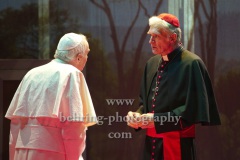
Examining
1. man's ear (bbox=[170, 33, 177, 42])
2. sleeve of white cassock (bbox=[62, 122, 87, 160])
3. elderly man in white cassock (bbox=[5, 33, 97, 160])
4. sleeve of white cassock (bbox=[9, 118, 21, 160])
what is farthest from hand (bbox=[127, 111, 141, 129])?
sleeve of white cassock (bbox=[9, 118, 21, 160])

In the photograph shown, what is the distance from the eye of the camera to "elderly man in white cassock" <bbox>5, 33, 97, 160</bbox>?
275cm

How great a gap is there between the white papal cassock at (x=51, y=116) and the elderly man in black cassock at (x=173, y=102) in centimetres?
42

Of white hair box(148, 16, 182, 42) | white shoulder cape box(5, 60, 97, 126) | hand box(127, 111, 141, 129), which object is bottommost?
hand box(127, 111, 141, 129)

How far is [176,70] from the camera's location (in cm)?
301

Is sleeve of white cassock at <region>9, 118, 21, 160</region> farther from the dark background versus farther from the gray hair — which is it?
the dark background

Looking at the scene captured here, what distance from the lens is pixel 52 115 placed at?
2.75 metres

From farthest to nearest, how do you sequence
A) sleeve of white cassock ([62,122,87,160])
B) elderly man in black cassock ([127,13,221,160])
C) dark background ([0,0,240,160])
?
dark background ([0,0,240,160]) < elderly man in black cassock ([127,13,221,160]) < sleeve of white cassock ([62,122,87,160])

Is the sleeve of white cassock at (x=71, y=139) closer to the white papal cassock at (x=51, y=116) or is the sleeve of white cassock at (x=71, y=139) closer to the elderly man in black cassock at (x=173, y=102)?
the white papal cassock at (x=51, y=116)

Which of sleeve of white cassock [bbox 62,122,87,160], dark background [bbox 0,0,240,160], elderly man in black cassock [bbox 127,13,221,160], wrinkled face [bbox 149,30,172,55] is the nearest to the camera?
sleeve of white cassock [bbox 62,122,87,160]

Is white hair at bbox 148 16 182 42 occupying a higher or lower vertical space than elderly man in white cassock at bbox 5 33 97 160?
higher

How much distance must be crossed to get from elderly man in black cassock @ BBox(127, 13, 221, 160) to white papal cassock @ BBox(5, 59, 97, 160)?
1.39 ft

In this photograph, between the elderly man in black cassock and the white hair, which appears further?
the white hair

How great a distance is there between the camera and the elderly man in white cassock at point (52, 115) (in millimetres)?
2754

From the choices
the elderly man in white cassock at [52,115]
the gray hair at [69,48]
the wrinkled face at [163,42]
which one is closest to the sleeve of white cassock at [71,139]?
the elderly man in white cassock at [52,115]
